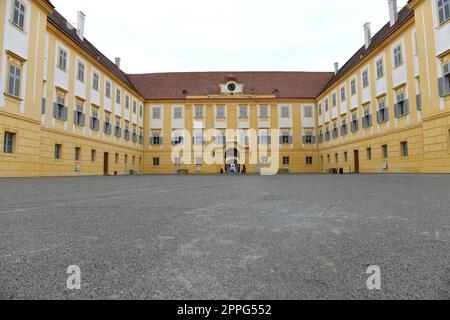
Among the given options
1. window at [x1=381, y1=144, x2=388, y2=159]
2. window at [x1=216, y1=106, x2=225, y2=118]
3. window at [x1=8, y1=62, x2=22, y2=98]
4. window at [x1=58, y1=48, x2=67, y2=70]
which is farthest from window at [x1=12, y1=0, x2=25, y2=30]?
window at [x1=381, y1=144, x2=388, y2=159]

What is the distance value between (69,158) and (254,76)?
94.7ft

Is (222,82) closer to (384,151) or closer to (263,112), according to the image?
(263,112)

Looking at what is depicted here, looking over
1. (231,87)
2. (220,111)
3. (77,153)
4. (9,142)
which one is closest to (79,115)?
(77,153)

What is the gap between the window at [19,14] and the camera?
44.4 feet

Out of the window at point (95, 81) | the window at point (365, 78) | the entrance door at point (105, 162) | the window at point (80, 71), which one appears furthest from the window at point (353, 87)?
the entrance door at point (105, 162)

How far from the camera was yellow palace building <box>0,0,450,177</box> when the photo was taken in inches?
560

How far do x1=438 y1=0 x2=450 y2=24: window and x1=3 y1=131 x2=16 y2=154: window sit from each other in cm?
2315

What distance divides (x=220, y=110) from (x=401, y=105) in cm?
2179

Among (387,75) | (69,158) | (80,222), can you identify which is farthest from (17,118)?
(387,75)

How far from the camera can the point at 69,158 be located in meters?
19.2

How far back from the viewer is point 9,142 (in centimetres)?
1317

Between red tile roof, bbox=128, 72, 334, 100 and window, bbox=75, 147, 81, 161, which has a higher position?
red tile roof, bbox=128, 72, 334, 100

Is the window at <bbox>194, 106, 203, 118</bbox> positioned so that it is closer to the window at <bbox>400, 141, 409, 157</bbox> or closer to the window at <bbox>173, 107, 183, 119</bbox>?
the window at <bbox>173, 107, 183, 119</bbox>
